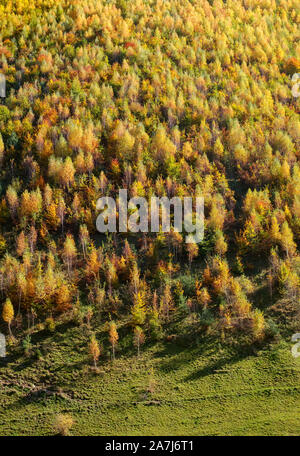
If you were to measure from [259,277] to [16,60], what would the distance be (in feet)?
191

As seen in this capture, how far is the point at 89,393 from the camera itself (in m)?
27.9

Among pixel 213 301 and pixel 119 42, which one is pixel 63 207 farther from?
pixel 119 42

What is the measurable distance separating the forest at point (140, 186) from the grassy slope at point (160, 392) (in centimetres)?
37

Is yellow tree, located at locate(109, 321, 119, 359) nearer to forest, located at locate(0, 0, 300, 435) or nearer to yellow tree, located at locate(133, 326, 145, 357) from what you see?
forest, located at locate(0, 0, 300, 435)

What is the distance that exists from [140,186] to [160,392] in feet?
75.0

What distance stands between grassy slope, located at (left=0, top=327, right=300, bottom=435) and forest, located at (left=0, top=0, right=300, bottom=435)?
0.37 meters

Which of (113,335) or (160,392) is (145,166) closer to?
(113,335)

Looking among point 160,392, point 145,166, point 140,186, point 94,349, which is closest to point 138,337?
point 94,349

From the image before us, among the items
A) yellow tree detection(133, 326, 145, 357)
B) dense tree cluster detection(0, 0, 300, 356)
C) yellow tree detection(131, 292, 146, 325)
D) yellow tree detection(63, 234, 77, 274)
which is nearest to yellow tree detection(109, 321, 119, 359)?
dense tree cluster detection(0, 0, 300, 356)

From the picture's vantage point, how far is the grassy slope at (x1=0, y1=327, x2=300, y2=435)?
25.8 metres

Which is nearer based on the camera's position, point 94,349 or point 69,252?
point 94,349

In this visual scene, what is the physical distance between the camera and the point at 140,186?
43.6m

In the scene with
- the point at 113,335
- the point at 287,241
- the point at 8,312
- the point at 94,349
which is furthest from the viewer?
the point at 287,241

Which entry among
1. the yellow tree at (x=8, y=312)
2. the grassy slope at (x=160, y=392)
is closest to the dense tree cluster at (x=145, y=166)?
the yellow tree at (x=8, y=312)
